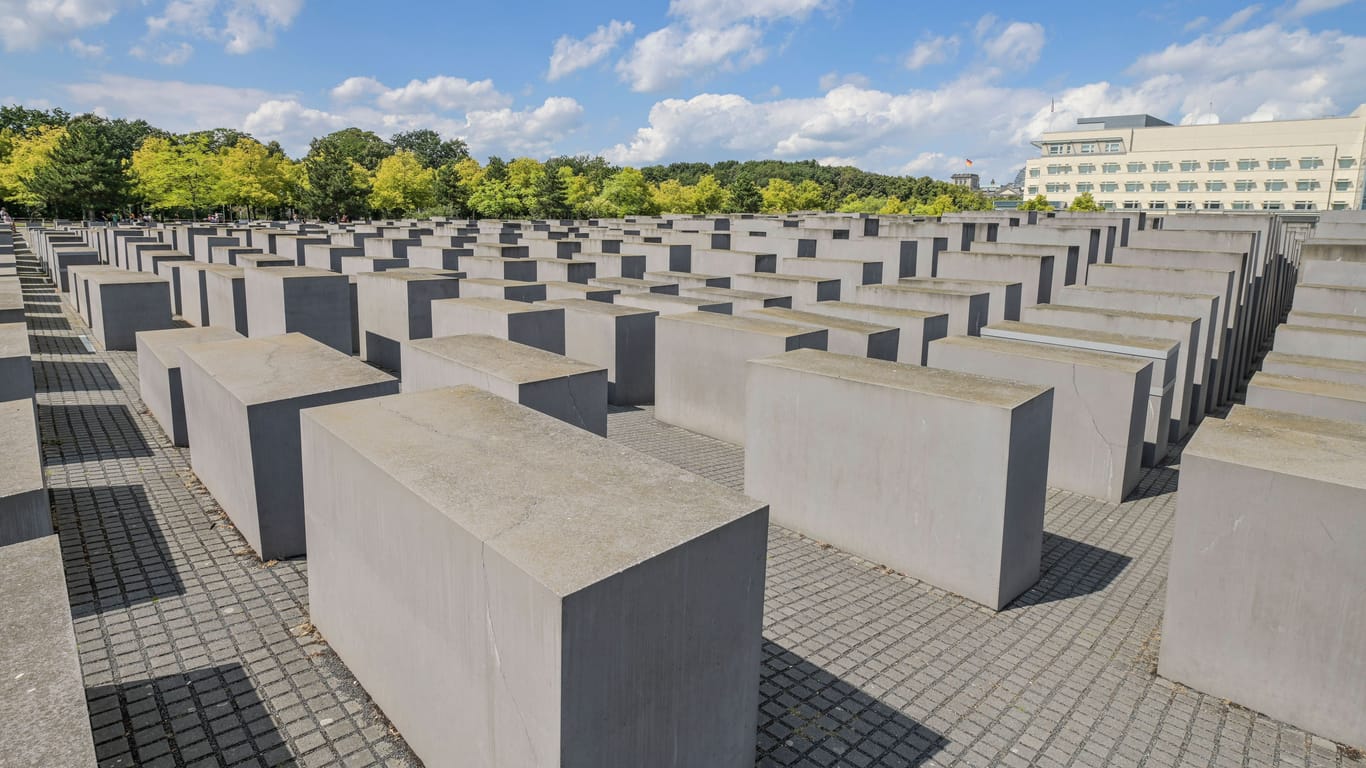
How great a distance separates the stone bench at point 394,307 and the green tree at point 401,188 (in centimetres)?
5114

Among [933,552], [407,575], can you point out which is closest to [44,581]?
[407,575]

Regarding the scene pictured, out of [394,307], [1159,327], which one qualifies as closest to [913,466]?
[1159,327]

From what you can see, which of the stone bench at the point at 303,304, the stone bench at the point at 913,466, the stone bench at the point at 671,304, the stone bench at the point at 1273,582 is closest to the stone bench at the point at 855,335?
the stone bench at the point at 671,304

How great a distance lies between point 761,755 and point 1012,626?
300 centimetres

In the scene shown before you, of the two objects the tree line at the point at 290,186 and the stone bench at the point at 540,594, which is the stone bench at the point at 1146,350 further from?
the tree line at the point at 290,186

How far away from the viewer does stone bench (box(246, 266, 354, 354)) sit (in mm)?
14398

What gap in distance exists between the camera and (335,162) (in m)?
60.2

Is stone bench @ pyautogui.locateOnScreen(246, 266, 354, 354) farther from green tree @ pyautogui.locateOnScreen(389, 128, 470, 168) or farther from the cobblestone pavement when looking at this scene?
green tree @ pyautogui.locateOnScreen(389, 128, 470, 168)

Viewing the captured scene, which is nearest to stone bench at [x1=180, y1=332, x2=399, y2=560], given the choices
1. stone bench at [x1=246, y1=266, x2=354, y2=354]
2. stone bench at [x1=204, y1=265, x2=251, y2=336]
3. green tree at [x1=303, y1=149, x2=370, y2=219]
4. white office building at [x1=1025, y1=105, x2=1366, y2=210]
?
stone bench at [x1=246, y1=266, x2=354, y2=354]

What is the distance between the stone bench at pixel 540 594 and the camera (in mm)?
3635

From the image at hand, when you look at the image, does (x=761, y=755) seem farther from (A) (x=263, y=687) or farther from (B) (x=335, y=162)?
(B) (x=335, y=162)

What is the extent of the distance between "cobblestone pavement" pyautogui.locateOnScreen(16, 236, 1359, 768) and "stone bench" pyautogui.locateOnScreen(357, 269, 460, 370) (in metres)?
6.99

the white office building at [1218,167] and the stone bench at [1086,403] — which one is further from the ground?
the white office building at [1218,167]

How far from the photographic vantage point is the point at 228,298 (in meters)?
16.5
